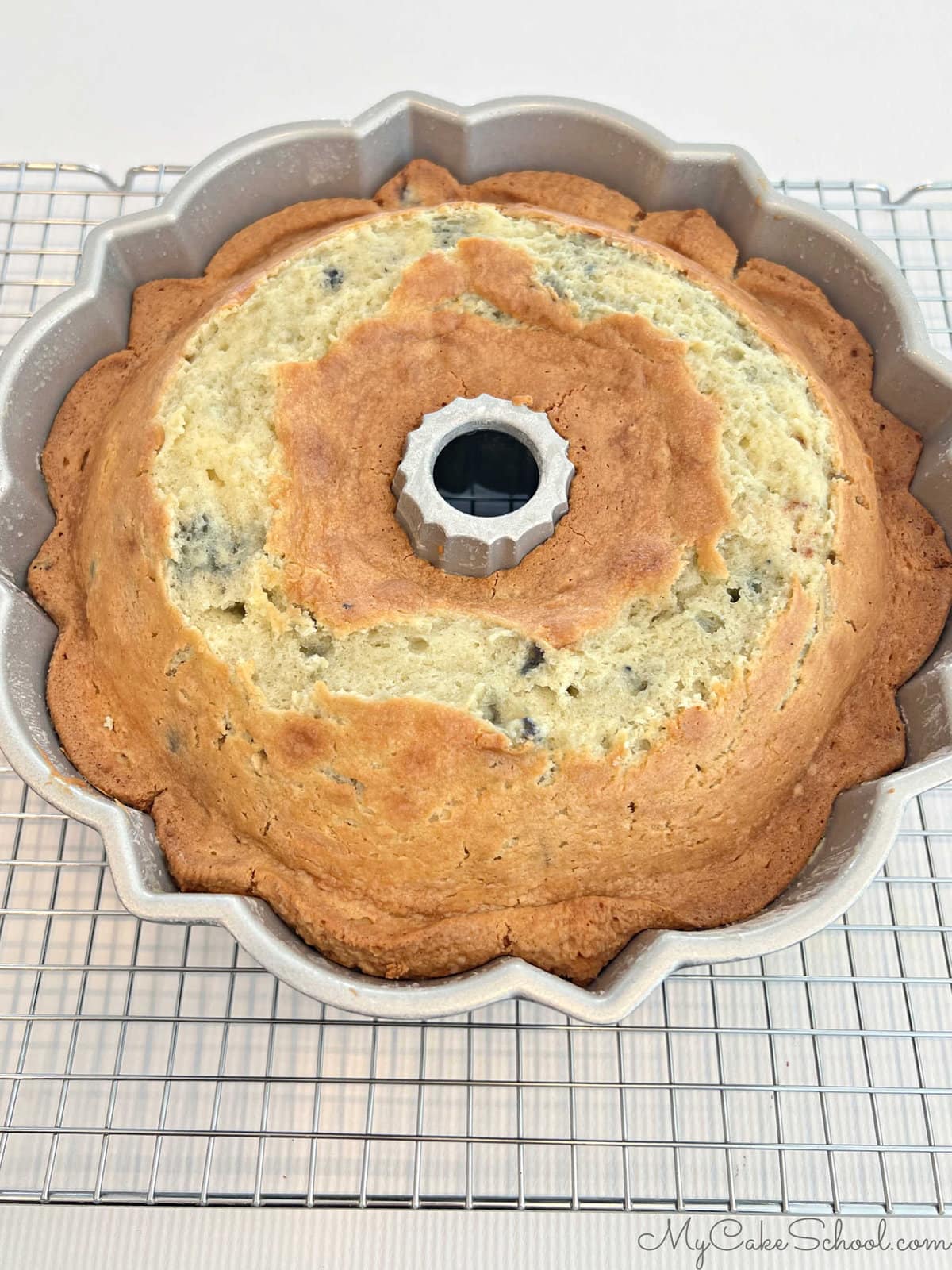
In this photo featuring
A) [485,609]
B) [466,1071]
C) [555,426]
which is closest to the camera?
[485,609]

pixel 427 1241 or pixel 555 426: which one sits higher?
pixel 555 426

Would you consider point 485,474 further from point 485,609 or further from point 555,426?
point 485,609

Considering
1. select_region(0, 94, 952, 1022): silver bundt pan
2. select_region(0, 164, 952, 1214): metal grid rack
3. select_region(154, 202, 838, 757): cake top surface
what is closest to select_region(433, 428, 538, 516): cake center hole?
select_region(154, 202, 838, 757): cake top surface

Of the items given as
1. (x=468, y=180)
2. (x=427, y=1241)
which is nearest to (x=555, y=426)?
(x=468, y=180)

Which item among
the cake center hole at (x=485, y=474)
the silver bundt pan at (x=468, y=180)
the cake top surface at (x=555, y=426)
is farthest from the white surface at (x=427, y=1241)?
the cake center hole at (x=485, y=474)

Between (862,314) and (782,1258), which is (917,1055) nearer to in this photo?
(782,1258)

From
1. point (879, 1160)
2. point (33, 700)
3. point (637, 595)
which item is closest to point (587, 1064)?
point (879, 1160)

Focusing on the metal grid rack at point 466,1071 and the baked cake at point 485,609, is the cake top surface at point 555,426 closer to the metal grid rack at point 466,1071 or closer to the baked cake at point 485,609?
the baked cake at point 485,609
